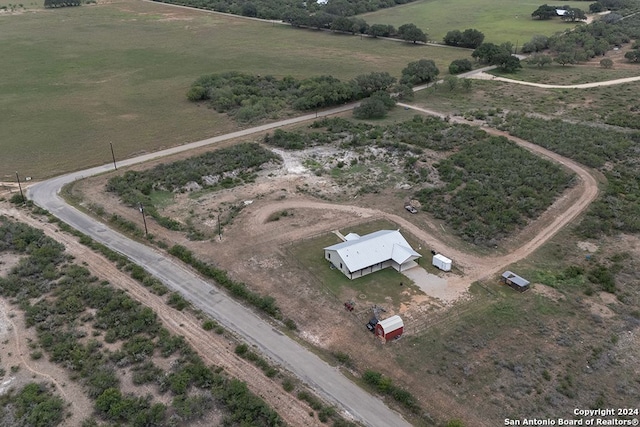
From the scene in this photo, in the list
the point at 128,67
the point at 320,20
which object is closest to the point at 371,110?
the point at 128,67

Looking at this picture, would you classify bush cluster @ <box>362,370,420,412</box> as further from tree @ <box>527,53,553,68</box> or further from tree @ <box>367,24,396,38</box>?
tree @ <box>367,24,396,38</box>

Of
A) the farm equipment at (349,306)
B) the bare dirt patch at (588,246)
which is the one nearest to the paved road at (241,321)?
the farm equipment at (349,306)

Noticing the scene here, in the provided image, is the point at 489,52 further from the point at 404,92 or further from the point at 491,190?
the point at 491,190

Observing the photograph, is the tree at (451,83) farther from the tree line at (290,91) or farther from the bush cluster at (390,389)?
the bush cluster at (390,389)

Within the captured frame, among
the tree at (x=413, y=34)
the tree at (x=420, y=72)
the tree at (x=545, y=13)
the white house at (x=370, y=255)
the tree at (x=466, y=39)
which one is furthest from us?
the tree at (x=545, y=13)

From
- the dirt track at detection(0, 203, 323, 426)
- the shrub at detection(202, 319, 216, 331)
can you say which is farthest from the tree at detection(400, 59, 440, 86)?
the shrub at detection(202, 319, 216, 331)

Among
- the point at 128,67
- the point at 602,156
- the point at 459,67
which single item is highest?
the point at 459,67

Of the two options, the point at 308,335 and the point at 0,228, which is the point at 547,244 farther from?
the point at 0,228
